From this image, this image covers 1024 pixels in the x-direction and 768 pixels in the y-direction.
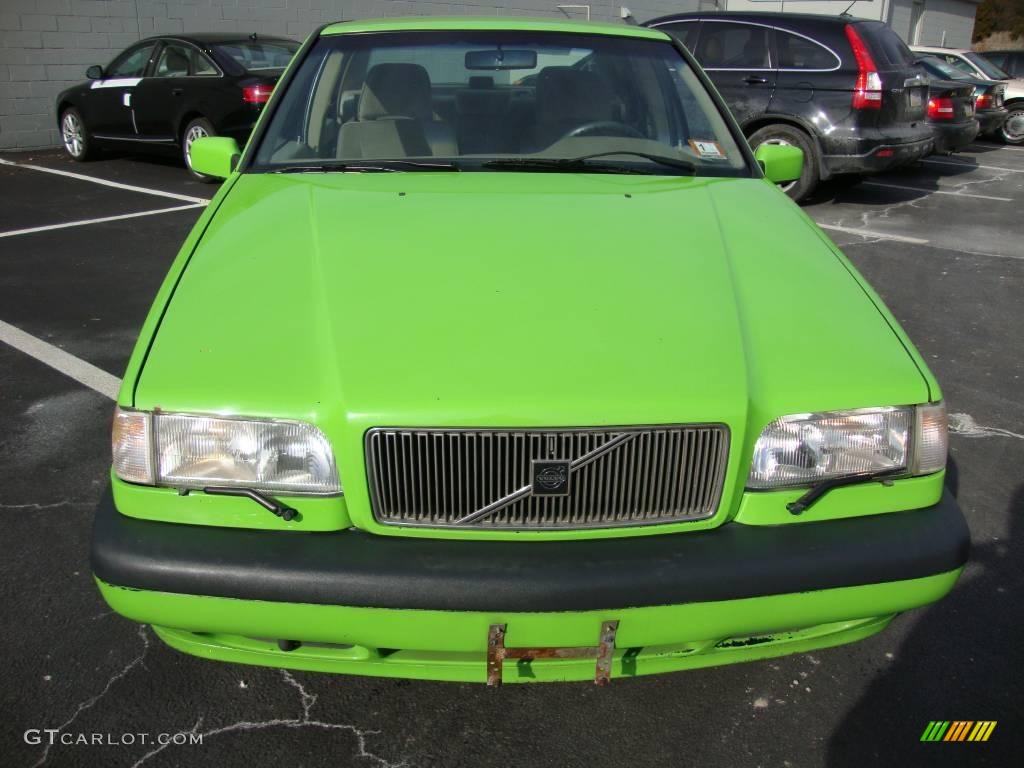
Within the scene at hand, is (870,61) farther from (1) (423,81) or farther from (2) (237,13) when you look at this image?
(2) (237,13)

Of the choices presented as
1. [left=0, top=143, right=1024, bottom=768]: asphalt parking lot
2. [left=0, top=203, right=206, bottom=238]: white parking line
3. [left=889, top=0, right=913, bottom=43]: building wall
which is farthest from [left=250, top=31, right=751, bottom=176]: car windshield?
[left=889, top=0, right=913, bottom=43]: building wall

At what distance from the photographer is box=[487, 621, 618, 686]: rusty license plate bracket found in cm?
188

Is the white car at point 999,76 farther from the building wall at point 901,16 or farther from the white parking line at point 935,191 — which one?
the building wall at point 901,16

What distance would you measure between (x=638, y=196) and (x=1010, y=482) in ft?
6.61

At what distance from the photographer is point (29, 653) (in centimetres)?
249

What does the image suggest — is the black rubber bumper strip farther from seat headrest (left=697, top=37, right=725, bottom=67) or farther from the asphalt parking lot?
seat headrest (left=697, top=37, right=725, bottom=67)

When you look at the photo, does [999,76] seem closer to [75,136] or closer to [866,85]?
[866,85]

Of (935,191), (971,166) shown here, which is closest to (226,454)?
(935,191)

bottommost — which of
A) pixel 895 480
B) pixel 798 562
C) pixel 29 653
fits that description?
pixel 29 653

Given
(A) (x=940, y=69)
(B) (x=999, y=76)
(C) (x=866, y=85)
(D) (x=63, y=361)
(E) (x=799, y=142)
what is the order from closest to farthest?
(D) (x=63, y=361) < (C) (x=866, y=85) < (E) (x=799, y=142) < (A) (x=940, y=69) < (B) (x=999, y=76)

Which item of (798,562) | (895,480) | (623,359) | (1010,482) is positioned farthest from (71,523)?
(1010,482)

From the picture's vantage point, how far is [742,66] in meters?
9.02

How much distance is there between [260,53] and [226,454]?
29.8 feet

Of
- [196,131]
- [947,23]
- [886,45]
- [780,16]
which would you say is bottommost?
[196,131]
